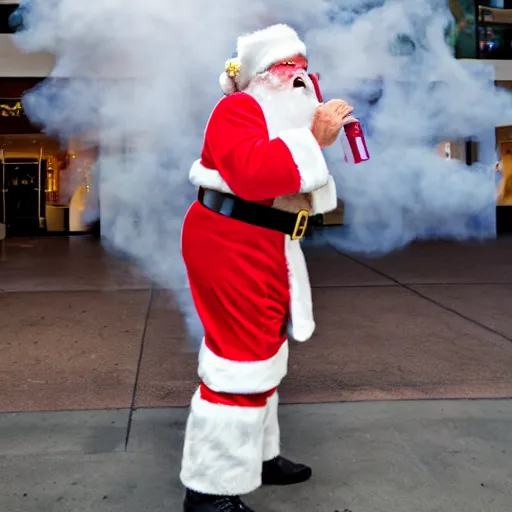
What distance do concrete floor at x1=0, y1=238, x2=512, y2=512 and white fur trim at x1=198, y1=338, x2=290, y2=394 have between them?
0.54 meters

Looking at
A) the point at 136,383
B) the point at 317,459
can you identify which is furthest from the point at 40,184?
the point at 317,459

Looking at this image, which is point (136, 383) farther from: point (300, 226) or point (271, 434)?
point (300, 226)

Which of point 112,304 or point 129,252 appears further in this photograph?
point 129,252

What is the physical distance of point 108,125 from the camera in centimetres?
538

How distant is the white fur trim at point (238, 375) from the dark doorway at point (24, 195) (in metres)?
11.9

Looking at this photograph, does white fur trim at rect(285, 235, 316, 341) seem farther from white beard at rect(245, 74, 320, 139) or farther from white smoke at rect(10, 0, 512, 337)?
white smoke at rect(10, 0, 512, 337)

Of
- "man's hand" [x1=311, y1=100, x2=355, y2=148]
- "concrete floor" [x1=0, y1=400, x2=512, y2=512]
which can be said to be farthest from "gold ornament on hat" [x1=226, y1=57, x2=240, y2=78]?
"concrete floor" [x1=0, y1=400, x2=512, y2=512]

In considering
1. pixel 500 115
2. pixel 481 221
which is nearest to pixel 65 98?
pixel 500 115

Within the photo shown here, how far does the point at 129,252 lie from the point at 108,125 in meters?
4.13

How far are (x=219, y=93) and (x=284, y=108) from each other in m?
2.24

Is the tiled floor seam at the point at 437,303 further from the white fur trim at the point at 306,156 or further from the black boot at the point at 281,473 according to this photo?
the white fur trim at the point at 306,156

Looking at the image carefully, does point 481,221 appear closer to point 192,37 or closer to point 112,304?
point 112,304

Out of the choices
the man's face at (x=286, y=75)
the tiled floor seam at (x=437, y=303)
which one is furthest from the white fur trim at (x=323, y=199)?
the tiled floor seam at (x=437, y=303)

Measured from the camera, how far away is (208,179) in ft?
7.12
